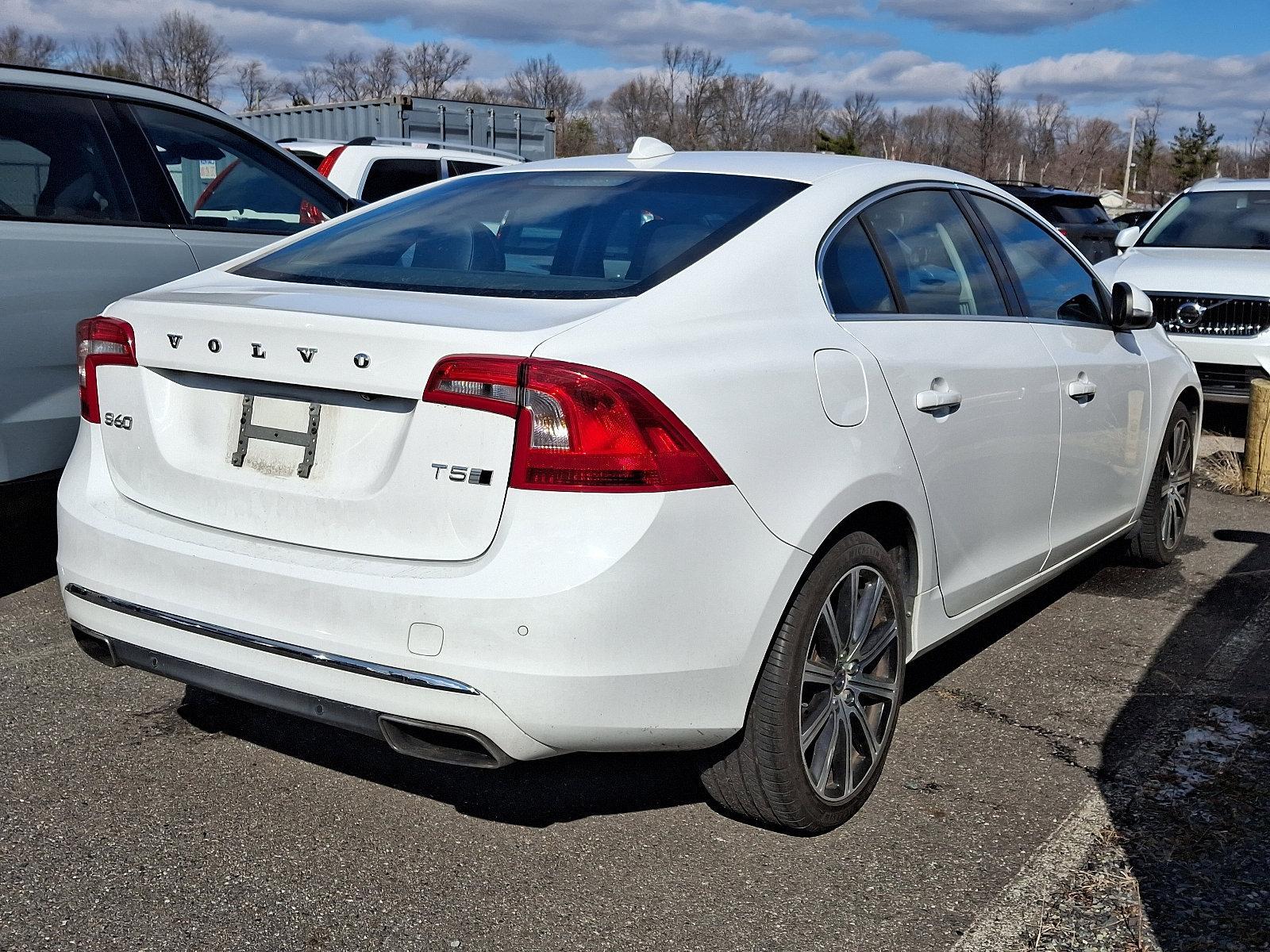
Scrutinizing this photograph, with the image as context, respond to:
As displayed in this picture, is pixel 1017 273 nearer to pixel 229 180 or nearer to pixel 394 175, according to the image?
pixel 229 180

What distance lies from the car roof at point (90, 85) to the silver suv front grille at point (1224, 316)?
6.29 m

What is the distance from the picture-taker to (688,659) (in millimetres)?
2670

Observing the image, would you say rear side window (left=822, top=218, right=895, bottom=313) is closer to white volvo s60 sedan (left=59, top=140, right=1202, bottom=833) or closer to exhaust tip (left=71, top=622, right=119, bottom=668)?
white volvo s60 sedan (left=59, top=140, right=1202, bottom=833)

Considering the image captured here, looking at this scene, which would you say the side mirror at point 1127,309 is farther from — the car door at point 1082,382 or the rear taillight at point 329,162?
the rear taillight at point 329,162

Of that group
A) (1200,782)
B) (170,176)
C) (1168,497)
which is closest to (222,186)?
(170,176)

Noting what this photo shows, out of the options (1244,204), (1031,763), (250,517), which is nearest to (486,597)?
(250,517)

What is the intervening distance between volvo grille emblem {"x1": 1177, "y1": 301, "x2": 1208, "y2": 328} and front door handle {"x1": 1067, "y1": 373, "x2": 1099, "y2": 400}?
4.91 meters

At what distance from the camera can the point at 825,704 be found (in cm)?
312

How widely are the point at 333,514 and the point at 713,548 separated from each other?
2.57ft

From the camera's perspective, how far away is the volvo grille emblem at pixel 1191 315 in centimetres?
881

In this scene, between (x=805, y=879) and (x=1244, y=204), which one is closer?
(x=805, y=879)

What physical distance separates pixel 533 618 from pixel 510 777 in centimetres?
112

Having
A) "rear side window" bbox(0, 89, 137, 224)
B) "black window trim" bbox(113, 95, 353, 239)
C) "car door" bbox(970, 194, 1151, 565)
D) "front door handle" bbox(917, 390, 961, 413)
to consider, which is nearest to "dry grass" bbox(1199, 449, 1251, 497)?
"car door" bbox(970, 194, 1151, 565)

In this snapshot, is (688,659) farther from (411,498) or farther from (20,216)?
(20,216)
